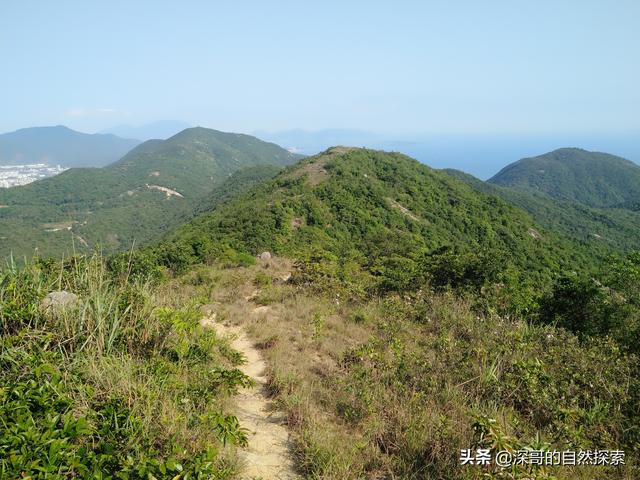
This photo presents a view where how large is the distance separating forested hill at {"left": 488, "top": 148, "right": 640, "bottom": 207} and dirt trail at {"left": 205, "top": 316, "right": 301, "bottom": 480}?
5317 inches

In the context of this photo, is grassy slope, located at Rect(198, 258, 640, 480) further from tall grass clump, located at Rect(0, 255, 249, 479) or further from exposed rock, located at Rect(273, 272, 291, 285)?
exposed rock, located at Rect(273, 272, 291, 285)

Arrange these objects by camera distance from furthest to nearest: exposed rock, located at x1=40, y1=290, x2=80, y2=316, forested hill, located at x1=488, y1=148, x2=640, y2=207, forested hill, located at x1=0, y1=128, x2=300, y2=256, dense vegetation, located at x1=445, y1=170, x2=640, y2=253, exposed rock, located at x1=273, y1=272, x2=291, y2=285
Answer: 1. forested hill, located at x1=488, y1=148, x2=640, y2=207
2. forested hill, located at x1=0, y1=128, x2=300, y2=256
3. dense vegetation, located at x1=445, y1=170, x2=640, y2=253
4. exposed rock, located at x1=273, y1=272, x2=291, y2=285
5. exposed rock, located at x1=40, y1=290, x2=80, y2=316

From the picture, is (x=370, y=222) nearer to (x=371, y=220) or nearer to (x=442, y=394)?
(x=371, y=220)

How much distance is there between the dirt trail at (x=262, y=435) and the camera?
301 centimetres

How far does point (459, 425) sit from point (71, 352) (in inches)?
139

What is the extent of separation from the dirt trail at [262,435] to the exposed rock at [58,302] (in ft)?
6.43

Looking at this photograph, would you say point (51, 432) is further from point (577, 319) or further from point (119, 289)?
point (577, 319)

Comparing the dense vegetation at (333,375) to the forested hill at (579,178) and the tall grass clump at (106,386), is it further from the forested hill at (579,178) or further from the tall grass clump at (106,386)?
the forested hill at (579,178)

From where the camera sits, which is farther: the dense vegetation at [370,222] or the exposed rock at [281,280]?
the dense vegetation at [370,222]

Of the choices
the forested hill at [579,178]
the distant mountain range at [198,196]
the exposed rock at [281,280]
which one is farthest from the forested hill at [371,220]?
the forested hill at [579,178]

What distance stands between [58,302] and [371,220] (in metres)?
37.2

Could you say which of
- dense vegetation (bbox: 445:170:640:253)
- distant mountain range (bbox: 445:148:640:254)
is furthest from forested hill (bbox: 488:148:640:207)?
dense vegetation (bbox: 445:170:640:253)

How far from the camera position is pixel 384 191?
1881 inches

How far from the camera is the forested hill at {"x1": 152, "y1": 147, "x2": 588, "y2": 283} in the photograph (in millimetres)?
30656
